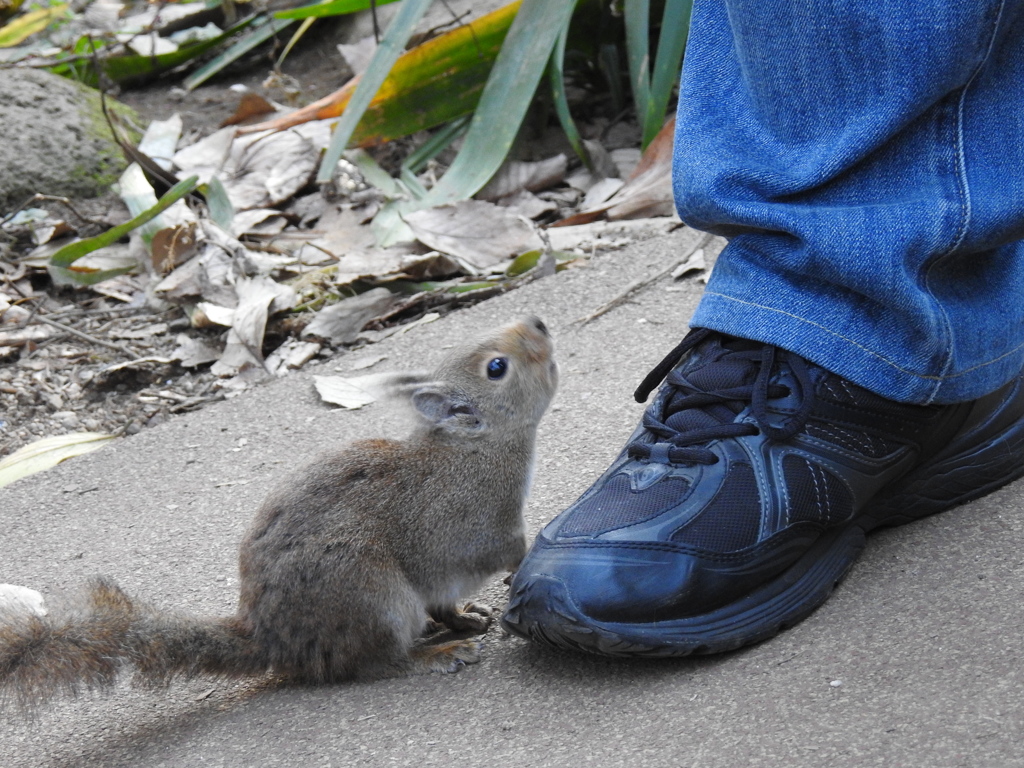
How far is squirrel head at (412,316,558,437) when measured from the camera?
2.47 m

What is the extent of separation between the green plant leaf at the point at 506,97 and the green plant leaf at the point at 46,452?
1.65m

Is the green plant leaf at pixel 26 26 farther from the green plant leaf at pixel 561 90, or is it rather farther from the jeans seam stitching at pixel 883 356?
the jeans seam stitching at pixel 883 356

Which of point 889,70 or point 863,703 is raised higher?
point 889,70

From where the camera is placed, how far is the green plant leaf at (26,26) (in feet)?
21.9

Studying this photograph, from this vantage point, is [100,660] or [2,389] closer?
[100,660]

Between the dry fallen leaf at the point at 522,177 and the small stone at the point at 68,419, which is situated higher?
the dry fallen leaf at the point at 522,177

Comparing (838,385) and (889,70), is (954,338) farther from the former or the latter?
(889,70)

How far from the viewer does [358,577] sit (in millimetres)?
2123

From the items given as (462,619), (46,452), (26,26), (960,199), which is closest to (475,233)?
(46,452)

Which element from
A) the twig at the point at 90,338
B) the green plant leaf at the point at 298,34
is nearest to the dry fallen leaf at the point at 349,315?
the twig at the point at 90,338

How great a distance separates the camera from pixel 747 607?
1.99m

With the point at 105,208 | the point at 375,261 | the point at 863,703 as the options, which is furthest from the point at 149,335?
the point at 863,703

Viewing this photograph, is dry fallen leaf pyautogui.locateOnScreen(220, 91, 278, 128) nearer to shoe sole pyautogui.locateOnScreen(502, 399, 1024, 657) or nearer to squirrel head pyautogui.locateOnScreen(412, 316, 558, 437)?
squirrel head pyautogui.locateOnScreen(412, 316, 558, 437)

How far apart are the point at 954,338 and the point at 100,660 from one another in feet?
5.29
